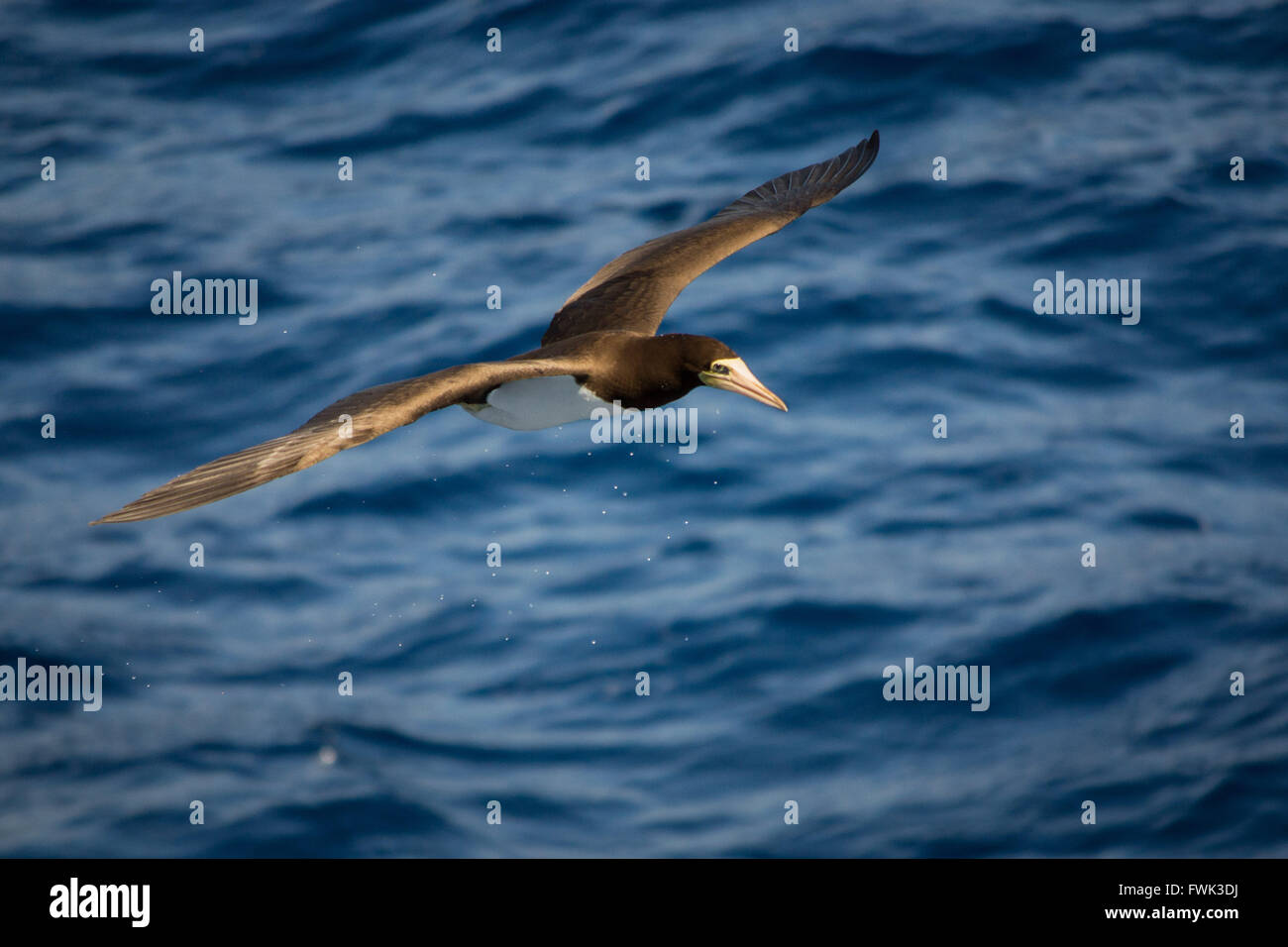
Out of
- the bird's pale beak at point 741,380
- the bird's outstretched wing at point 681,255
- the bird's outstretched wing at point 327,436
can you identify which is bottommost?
the bird's outstretched wing at point 327,436

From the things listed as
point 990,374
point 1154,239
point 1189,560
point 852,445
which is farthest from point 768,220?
point 1154,239

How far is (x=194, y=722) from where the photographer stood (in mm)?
12961

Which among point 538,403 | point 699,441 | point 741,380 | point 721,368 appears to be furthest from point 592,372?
point 699,441

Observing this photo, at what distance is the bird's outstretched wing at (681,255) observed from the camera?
35.6 ft

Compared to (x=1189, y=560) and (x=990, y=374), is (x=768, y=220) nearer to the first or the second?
(x=990, y=374)

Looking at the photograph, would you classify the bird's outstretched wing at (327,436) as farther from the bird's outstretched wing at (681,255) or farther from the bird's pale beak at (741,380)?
the bird's outstretched wing at (681,255)

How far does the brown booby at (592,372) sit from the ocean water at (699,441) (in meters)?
2.51

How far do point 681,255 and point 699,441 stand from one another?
2.85 meters

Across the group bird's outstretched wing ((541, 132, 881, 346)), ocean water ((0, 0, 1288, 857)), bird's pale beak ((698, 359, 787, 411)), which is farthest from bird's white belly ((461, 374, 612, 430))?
ocean water ((0, 0, 1288, 857))

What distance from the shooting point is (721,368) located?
9.56 metres

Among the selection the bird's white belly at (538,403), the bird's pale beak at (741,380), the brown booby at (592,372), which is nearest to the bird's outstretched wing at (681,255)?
the brown booby at (592,372)

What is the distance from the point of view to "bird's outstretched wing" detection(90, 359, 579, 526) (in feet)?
24.6

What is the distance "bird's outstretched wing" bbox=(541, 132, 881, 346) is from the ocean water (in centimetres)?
232

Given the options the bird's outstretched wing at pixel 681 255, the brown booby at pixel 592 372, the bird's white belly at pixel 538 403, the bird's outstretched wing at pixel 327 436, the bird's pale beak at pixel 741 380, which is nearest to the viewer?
the bird's outstretched wing at pixel 327 436
